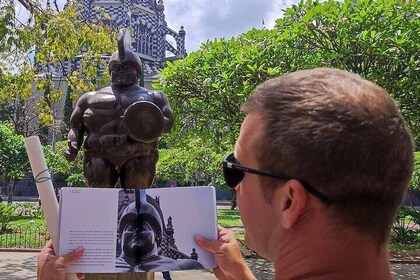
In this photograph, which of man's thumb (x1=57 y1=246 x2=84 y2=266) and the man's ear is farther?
man's thumb (x1=57 y1=246 x2=84 y2=266)

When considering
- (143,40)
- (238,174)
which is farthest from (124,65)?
(143,40)

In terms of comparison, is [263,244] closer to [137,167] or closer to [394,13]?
[137,167]

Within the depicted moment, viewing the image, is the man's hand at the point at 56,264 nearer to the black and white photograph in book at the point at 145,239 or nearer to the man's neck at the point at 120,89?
the black and white photograph in book at the point at 145,239

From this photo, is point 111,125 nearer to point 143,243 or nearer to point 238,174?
point 143,243

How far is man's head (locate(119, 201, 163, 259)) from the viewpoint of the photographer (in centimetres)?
154

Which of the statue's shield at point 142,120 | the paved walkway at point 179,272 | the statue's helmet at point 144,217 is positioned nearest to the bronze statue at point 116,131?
the statue's shield at point 142,120

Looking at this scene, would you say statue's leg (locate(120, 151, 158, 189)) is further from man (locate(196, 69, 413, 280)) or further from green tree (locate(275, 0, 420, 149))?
green tree (locate(275, 0, 420, 149))

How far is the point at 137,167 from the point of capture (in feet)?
10.5

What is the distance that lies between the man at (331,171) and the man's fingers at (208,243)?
0.49 meters

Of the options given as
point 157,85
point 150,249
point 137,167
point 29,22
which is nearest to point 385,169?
point 150,249

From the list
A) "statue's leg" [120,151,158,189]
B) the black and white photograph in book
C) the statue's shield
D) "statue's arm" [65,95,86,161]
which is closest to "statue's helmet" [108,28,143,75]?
"statue's arm" [65,95,86,161]

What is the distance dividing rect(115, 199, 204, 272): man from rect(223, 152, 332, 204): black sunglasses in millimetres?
479

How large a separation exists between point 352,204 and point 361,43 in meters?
7.78

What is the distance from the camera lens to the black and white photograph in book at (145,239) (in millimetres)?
1533
